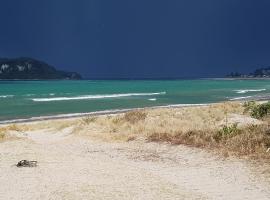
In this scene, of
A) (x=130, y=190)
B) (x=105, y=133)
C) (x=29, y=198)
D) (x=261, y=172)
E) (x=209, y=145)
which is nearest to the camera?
(x=29, y=198)

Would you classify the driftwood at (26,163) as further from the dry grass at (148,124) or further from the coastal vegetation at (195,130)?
the dry grass at (148,124)

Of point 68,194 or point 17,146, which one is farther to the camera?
point 17,146

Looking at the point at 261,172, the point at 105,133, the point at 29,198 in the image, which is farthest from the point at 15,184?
the point at 105,133

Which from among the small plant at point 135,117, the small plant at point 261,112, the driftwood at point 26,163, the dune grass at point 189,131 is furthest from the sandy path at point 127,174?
the small plant at point 261,112

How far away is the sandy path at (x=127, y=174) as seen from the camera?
14.7 m

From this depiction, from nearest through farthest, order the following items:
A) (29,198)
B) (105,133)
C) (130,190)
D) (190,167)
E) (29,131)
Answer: (29,198), (130,190), (190,167), (105,133), (29,131)

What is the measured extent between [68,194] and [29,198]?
103 cm

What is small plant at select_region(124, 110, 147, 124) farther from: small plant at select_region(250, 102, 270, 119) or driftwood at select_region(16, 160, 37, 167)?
driftwood at select_region(16, 160, 37, 167)

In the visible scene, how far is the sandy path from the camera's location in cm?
1466

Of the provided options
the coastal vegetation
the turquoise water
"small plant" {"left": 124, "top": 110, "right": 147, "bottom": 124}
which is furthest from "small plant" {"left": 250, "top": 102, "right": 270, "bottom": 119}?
the turquoise water

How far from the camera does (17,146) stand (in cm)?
2442

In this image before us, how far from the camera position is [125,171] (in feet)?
59.0

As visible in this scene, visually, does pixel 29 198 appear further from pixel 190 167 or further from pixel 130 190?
pixel 190 167

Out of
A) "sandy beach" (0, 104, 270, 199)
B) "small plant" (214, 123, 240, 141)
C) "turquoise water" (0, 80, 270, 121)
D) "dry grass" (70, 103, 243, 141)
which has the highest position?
"small plant" (214, 123, 240, 141)
